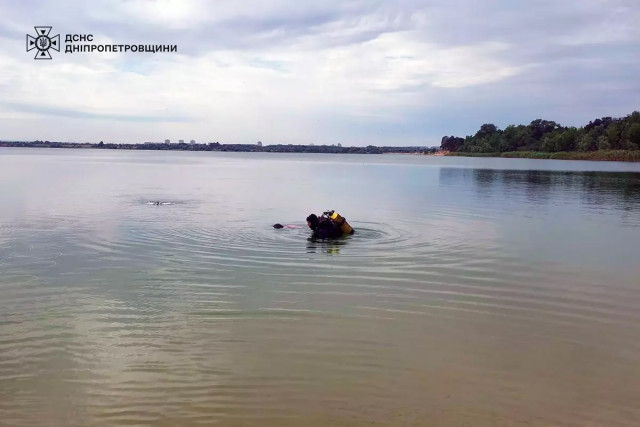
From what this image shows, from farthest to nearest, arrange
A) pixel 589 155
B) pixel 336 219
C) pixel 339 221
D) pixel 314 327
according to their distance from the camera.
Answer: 1. pixel 589 155
2. pixel 339 221
3. pixel 336 219
4. pixel 314 327

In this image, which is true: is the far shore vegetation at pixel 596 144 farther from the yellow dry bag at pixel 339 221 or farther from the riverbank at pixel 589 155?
the yellow dry bag at pixel 339 221

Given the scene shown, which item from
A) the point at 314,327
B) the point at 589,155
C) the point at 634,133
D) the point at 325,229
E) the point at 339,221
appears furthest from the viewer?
the point at 589,155

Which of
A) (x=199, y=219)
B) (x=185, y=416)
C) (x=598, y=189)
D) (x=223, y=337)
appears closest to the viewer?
(x=185, y=416)

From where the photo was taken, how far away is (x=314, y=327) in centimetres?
1098

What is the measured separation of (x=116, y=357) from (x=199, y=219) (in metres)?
18.0

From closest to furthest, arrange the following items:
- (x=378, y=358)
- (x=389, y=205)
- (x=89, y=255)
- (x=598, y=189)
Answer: (x=378, y=358), (x=89, y=255), (x=389, y=205), (x=598, y=189)

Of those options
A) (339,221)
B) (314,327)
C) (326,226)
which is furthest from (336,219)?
(314,327)

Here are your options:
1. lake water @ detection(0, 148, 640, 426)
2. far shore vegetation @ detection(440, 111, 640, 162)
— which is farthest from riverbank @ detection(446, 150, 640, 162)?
lake water @ detection(0, 148, 640, 426)

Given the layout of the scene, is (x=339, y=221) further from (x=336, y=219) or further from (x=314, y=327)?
(x=314, y=327)

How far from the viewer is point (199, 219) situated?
2692 cm

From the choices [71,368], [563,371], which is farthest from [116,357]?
[563,371]

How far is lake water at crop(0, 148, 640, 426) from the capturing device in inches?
307

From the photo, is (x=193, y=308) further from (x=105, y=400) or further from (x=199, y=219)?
(x=199, y=219)

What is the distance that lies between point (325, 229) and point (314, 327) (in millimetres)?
9919
